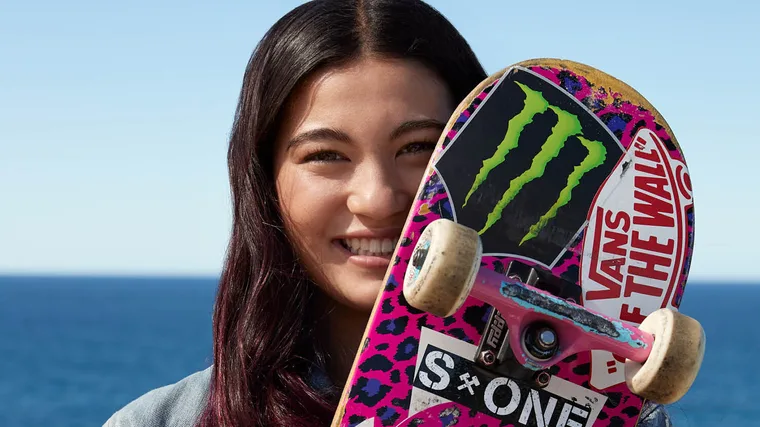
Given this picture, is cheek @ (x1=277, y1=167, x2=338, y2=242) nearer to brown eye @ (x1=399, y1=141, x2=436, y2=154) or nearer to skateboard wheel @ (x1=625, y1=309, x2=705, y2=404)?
brown eye @ (x1=399, y1=141, x2=436, y2=154)

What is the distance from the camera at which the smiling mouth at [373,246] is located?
7.92 ft

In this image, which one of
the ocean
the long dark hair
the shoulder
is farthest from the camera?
the ocean

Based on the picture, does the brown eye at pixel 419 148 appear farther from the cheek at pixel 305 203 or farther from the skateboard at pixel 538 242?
the cheek at pixel 305 203

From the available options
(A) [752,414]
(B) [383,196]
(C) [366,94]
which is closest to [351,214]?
(B) [383,196]

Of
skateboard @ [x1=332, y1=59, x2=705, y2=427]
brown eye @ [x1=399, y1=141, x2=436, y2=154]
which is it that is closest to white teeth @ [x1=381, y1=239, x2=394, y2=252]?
skateboard @ [x1=332, y1=59, x2=705, y2=427]

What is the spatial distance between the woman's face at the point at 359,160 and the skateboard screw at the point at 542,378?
50 centimetres

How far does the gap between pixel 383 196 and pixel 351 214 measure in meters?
0.13

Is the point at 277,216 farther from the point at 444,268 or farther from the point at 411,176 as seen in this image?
the point at 444,268

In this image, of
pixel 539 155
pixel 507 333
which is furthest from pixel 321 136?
pixel 507 333

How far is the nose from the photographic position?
232 cm

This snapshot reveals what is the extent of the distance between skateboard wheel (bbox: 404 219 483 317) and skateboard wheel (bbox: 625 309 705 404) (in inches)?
17.4

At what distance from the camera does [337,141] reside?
2381 mm

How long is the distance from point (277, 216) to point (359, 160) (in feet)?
1.17

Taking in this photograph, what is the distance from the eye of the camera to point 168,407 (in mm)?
2664
